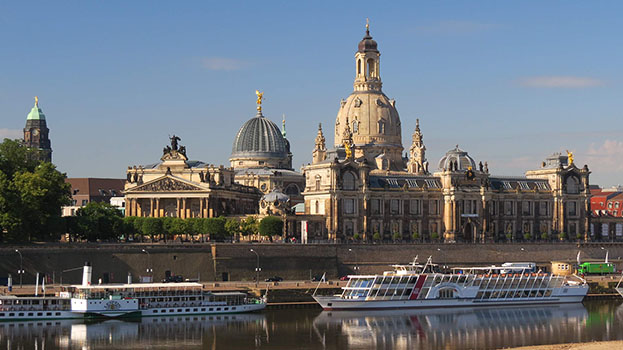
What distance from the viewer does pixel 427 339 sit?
333 ft

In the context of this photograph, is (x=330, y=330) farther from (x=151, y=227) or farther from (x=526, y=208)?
(x=526, y=208)

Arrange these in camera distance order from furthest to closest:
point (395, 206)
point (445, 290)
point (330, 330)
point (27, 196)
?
point (395, 206)
point (27, 196)
point (445, 290)
point (330, 330)

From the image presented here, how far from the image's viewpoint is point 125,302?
112812mm

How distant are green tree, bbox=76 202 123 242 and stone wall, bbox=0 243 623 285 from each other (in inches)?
347

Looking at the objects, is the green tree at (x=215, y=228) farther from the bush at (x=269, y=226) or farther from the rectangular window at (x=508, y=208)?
the rectangular window at (x=508, y=208)

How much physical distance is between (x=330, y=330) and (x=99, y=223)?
50.4m

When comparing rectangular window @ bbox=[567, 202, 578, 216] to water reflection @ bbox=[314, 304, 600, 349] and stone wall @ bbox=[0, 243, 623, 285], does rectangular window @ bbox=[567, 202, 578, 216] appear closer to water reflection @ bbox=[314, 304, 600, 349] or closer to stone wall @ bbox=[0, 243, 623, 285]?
stone wall @ bbox=[0, 243, 623, 285]

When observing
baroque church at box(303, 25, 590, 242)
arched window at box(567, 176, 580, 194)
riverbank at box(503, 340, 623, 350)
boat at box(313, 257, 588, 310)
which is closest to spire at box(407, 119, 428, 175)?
baroque church at box(303, 25, 590, 242)

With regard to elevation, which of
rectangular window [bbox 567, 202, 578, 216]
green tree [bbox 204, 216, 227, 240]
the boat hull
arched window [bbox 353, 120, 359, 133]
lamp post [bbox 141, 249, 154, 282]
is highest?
arched window [bbox 353, 120, 359, 133]

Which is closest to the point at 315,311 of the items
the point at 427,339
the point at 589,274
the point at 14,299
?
the point at 427,339

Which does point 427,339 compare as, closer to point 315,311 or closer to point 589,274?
point 315,311

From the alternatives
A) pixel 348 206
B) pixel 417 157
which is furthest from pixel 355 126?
pixel 348 206

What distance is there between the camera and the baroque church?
16312cm

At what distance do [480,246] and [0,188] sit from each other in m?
63.1
